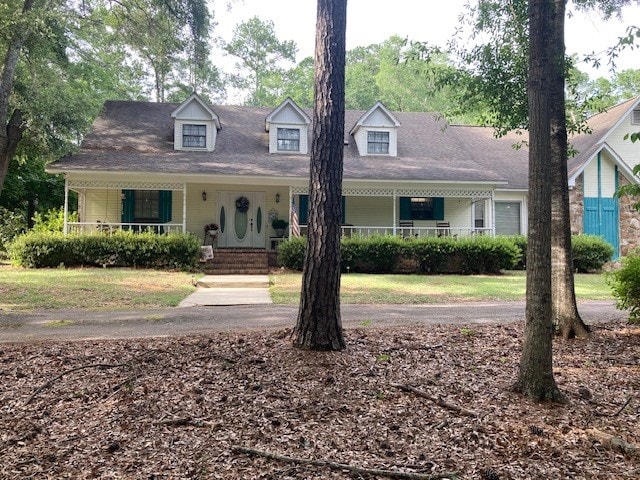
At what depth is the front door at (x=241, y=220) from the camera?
1647 centimetres

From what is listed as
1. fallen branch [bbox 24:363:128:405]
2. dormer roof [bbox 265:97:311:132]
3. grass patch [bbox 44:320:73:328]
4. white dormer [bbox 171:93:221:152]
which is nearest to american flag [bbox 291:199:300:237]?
dormer roof [bbox 265:97:311:132]

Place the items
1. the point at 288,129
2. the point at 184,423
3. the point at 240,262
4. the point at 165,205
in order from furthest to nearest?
the point at 288,129, the point at 165,205, the point at 240,262, the point at 184,423

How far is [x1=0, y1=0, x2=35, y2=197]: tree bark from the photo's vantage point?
41.0ft

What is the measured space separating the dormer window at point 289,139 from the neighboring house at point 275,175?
0.13 feet

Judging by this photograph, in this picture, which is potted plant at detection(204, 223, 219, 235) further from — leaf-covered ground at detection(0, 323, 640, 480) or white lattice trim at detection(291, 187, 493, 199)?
leaf-covered ground at detection(0, 323, 640, 480)

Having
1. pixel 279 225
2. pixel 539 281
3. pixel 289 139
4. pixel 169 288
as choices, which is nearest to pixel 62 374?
pixel 539 281

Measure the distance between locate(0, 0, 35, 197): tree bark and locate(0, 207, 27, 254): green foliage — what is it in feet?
15.3

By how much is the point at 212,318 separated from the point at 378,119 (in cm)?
1292

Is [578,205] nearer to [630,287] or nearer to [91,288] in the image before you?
[630,287]

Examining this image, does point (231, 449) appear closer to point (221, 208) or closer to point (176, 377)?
point (176, 377)

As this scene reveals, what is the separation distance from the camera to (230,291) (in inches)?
403

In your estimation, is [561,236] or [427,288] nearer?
[561,236]

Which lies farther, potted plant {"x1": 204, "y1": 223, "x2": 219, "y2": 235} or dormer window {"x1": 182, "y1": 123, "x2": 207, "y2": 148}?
dormer window {"x1": 182, "y1": 123, "x2": 207, "y2": 148}

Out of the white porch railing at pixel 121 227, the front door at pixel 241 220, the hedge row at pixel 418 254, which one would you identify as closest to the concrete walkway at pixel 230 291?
the hedge row at pixel 418 254
